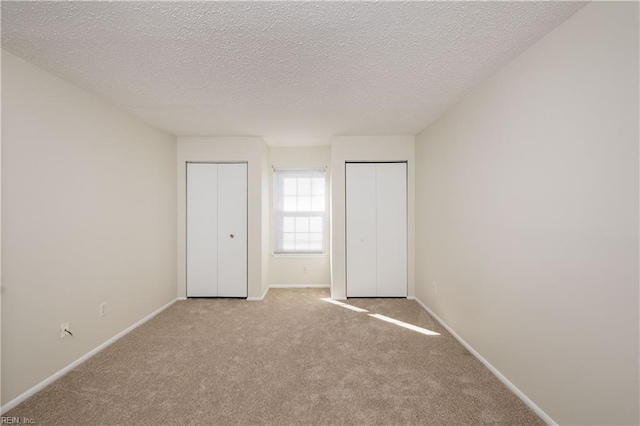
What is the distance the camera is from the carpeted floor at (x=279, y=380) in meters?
1.58

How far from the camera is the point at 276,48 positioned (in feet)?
5.31

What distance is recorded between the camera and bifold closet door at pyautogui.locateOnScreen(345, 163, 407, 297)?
3.71 m

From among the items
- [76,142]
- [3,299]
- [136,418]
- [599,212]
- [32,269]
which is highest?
[76,142]

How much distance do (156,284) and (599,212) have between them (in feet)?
13.4

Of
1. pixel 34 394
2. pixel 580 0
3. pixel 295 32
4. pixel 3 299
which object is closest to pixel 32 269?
pixel 3 299

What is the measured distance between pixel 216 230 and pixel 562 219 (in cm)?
372

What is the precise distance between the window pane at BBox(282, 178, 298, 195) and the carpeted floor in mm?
2133

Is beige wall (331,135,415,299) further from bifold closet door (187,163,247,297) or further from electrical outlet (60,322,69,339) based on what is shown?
electrical outlet (60,322,69,339)

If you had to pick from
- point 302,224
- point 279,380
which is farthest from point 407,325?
point 302,224

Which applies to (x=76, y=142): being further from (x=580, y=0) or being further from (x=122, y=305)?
(x=580, y=0)

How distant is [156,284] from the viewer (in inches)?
125

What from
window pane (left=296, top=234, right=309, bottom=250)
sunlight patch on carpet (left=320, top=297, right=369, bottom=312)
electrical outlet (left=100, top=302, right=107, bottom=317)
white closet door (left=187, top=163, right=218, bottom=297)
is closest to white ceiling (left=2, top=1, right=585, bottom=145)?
white closet door (left=187, top=163, right=218, bottom=297)

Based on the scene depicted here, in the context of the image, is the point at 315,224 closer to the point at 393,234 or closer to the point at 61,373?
the point at 393,234

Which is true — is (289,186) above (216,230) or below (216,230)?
above
